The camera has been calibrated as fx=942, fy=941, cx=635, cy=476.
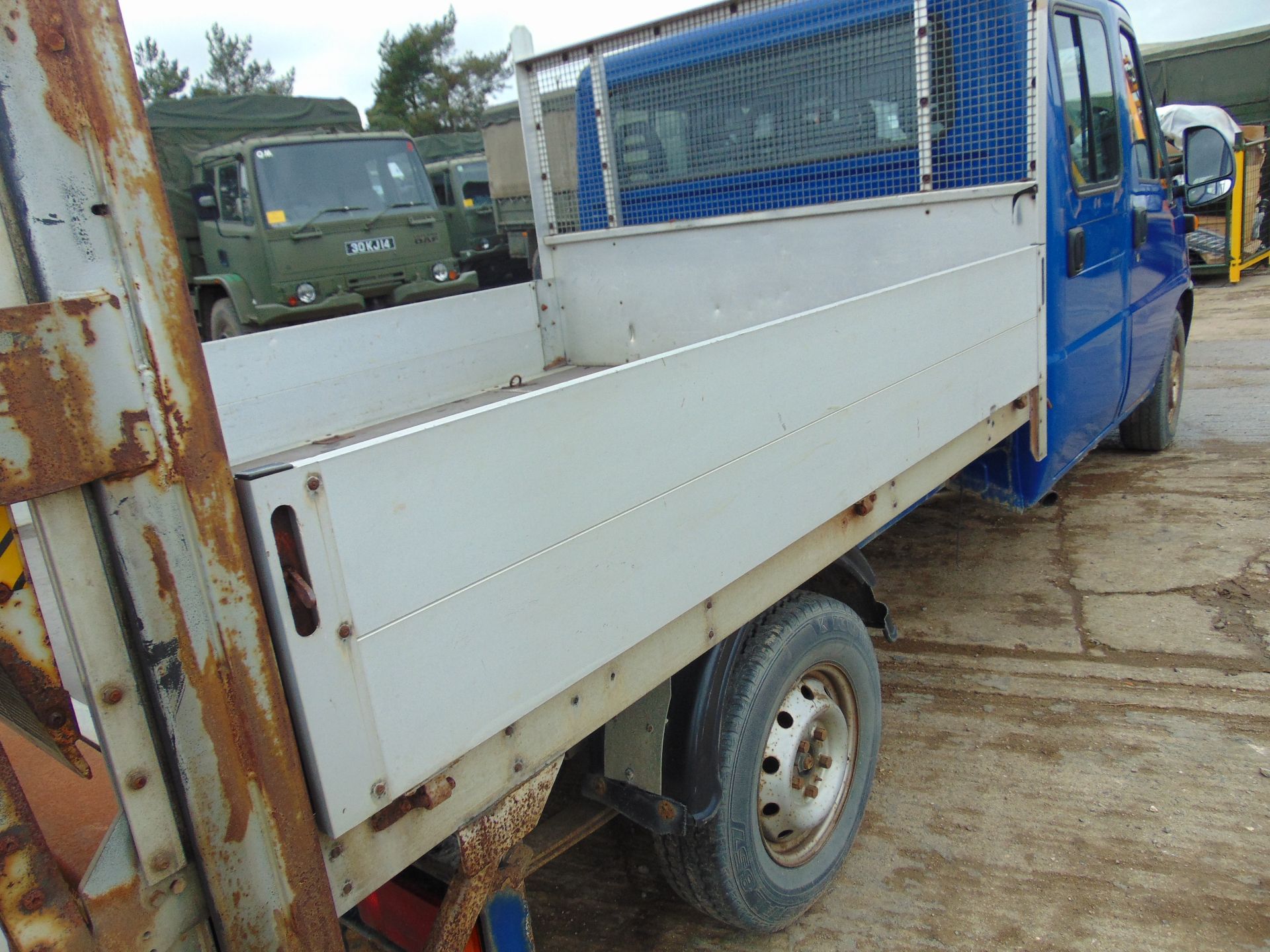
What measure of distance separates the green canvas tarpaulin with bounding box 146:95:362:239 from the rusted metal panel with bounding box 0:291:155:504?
10574 mm

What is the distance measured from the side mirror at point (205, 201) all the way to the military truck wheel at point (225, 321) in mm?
845

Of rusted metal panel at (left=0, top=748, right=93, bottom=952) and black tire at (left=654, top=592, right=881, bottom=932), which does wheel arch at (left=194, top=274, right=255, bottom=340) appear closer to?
black tire at (left=654, top=592, right=881, bottom=932)

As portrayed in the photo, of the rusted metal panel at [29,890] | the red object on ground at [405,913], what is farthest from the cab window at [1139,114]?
the rusted metal panel at [29,890]

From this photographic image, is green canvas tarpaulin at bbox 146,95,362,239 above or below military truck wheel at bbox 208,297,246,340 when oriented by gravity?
above

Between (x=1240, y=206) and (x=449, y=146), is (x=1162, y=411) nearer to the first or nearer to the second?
(x=1240, y=206)

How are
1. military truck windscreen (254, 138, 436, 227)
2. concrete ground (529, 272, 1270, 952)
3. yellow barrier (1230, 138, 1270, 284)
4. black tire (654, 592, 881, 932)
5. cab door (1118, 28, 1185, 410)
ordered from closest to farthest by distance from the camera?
1. black tire (654, 592, 881, 932)
2. concrete ground (529, 272, 1270, 952)
3. cab door (1118, 28, 1185, 410)
4. military truck windscreen (254, 138, 436, 227)
5. yellow barrier (1230, 138, 1270, 284)

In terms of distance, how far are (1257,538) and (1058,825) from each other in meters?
2.43

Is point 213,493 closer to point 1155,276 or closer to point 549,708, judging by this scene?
point 549,708

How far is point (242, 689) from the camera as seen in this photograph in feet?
3.79

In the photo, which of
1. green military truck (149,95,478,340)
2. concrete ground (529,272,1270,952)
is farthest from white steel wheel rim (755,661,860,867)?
green military truck (149,95,478,340)

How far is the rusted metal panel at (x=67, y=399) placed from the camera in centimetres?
100

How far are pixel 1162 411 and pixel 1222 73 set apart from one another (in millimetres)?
11692

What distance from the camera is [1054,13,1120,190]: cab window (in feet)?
11.1

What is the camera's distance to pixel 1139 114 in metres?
4.27
